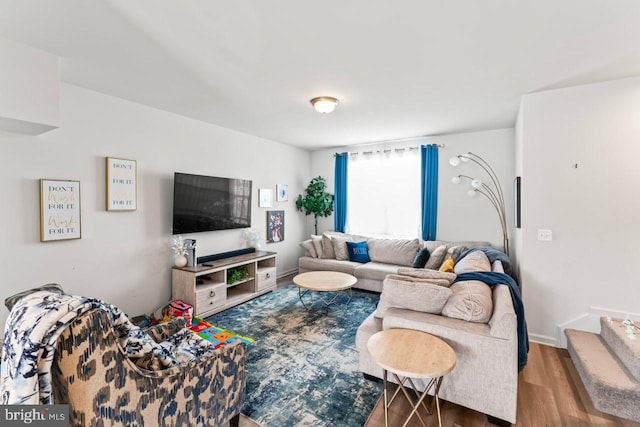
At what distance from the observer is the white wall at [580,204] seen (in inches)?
104

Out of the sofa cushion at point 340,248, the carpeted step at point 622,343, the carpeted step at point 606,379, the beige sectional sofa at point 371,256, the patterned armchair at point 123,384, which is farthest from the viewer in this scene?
the sofa cushion at point 340,248

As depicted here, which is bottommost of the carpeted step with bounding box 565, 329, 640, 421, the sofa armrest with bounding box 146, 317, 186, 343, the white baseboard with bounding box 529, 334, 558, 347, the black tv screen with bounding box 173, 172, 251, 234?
the white baseboard with bounding box 529, 334, 558, 347

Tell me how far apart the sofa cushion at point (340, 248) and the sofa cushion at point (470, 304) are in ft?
9.89

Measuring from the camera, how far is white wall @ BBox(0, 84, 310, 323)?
2.50 meters

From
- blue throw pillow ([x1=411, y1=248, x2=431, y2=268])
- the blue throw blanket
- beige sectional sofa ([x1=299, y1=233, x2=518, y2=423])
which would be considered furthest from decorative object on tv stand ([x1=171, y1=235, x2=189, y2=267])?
blue throw pillow ([x1=411, y1=248, x2=431, y2=268])

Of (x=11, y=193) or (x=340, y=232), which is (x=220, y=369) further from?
(x=340, y=232)

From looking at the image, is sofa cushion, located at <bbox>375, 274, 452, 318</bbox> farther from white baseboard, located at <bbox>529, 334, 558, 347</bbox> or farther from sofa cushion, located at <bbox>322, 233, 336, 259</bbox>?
sofa cushion, located at <bbox>322, 233, 336, 259</bbox>

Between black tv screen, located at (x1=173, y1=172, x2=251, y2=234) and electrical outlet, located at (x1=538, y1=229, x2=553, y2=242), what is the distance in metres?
3.94

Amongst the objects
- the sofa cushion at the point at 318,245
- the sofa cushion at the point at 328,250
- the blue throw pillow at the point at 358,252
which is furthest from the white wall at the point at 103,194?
the blue throw pillow at the point at 358,252

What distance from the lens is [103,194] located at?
304cm

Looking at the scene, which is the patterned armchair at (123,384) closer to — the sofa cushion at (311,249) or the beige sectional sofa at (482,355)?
the beige sectional sofa at (482,355)

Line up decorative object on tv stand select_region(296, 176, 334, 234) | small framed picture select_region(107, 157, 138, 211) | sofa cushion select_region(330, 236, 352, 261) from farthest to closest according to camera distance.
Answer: decorative object on tv stand select_region(296, 176, 334, 234)
sofa cushion select_region(330, 236, 352, 261)
small framed picture select_region(107, 157, 138, 211)

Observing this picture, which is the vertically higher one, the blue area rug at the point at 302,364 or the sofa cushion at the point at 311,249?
the sofa cushion at the point at 311,249

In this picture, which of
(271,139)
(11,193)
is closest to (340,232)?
(271,139)
